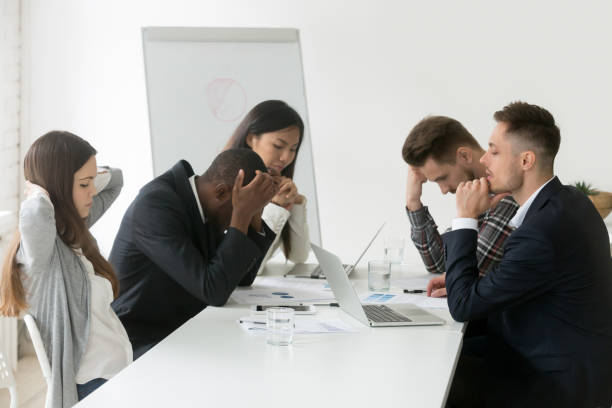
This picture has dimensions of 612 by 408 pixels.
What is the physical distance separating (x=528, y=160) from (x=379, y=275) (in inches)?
27.0

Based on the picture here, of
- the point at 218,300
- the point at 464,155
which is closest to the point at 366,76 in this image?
the point at 464,155

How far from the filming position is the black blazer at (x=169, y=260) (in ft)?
6.46

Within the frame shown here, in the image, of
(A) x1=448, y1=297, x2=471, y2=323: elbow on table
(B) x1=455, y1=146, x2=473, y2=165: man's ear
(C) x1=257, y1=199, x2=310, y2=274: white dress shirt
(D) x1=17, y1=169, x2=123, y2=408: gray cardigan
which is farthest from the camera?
(C) x1=257, y1=199, x2=310, y2=274: white dress shirt

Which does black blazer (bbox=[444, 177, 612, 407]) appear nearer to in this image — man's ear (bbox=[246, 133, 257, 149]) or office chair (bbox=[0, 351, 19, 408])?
office chair (bbox=[0, 351, 19, 408])

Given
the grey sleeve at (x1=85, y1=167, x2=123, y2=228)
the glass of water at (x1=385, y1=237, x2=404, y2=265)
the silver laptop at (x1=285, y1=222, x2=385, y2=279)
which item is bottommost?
the silver laptop at (x1=285, y1=222, x2=385, y2=279)

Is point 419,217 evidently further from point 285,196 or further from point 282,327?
point 282,327

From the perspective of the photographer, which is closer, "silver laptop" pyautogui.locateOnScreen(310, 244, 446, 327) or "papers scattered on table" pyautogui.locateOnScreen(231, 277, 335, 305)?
"silver laptop" pyautogui.locateOnScreen(310, 244, 446, 327)

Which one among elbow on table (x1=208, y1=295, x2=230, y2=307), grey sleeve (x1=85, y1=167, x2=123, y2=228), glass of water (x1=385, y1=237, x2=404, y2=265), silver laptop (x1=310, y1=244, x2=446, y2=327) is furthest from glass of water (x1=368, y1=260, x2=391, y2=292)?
grey sleeve (x1=85, y1=167, x2=123, y2=228)

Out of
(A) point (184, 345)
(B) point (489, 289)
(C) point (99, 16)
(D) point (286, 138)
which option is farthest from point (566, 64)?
(A) point (184, 345)

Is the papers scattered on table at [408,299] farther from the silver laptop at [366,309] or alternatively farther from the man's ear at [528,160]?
the man's ear at [528,160]

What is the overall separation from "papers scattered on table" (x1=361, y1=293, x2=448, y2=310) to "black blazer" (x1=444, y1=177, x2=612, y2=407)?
295 mm

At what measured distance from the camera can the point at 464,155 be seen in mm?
2699

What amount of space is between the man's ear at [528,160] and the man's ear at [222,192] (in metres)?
0.89

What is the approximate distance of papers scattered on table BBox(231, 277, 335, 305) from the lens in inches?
83.5
